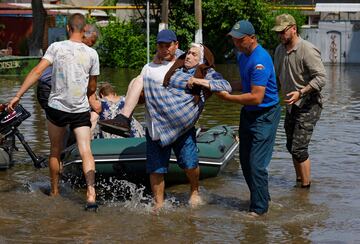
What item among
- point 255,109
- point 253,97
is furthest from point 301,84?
point 253,97

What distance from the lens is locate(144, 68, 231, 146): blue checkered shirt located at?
7.25 m

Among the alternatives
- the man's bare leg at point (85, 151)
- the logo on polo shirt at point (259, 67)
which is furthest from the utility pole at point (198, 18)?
the logo on polo shirt at point (259, 67)

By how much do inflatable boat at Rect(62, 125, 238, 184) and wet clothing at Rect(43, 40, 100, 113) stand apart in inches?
29.1

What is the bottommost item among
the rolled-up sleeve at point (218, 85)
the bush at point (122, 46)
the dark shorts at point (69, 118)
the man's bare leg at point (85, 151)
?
the bush at point (122, 46)

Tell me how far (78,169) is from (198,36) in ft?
71.9

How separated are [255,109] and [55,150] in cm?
187

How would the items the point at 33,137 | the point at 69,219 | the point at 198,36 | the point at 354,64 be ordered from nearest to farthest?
the point at 69,219
the point at 33,137
the point at 198,36
the point at 354,64

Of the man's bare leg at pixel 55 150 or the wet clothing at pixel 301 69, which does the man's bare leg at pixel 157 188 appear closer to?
the man's bare leg at pixel 55 150

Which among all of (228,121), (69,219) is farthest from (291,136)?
(228,121)

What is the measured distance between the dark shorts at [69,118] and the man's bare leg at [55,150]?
0.11 metres

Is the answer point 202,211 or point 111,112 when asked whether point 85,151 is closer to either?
point 202,211

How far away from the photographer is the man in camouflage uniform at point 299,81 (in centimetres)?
812

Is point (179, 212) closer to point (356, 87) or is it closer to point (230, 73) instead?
point (356, 87)

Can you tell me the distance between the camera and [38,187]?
8.56 meters
